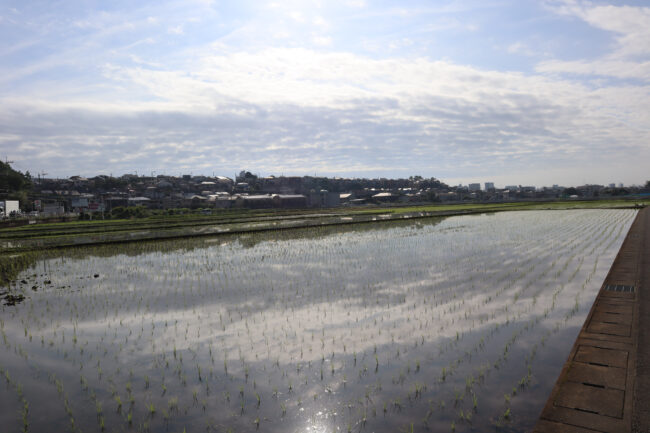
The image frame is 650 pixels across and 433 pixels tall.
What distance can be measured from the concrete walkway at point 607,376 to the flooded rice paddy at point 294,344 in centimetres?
26

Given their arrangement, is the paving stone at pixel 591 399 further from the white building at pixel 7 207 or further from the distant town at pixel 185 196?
the white building at pixel 7 207

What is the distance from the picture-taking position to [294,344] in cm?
721

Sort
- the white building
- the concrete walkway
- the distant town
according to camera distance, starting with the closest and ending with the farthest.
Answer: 1. the concrete walkway
2. the white building
3. the distant town

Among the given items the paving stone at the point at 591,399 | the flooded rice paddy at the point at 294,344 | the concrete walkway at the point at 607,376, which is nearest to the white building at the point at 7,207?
the flooded rice paddy at the point at 294,344

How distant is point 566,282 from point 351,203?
83377 millimetres

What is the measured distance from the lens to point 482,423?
4.49m

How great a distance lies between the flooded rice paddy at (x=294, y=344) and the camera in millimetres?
4949

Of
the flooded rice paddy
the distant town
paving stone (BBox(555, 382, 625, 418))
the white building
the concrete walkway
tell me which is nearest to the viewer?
the concrete walkway

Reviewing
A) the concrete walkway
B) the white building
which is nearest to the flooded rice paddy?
the concrete walkway

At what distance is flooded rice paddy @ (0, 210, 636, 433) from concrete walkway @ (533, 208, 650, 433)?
0.86 ft

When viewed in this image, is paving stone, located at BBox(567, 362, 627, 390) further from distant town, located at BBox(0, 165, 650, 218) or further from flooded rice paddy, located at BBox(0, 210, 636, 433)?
distant town, located at BBox(0, 165, 650, 218)

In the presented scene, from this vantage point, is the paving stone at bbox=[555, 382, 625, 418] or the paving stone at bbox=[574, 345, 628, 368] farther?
the paving stone at bbox=[574, 345, 628, 368]

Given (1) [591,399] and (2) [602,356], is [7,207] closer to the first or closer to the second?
(2) [602,356]

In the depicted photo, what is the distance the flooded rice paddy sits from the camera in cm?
495
